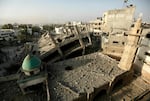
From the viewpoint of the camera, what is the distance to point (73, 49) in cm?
2398

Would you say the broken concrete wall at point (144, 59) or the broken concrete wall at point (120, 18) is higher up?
the broken concrete wall at point (120, 18)

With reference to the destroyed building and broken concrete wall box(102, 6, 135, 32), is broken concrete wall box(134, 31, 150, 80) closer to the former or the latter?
the destroyed building

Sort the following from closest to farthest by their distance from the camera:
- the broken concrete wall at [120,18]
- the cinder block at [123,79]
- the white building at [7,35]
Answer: the cinder block at [123,79] < the broken concrete wall at [120,18] < the white building at [7,35]

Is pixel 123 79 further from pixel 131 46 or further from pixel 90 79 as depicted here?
pixel 90 79

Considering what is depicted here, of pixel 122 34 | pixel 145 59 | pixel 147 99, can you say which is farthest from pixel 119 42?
pixel 147 99

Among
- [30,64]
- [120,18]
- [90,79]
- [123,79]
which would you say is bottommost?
[123,79]

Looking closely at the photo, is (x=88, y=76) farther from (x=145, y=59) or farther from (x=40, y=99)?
Answer: (x=145, y=59)

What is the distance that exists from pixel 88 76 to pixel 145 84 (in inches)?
356

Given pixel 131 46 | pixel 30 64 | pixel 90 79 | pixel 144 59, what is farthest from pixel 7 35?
pixel 144 59

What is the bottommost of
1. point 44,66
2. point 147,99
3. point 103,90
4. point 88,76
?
point 147,99

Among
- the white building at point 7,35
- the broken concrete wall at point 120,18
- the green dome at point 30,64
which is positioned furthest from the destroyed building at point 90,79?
the white building at point 7,35

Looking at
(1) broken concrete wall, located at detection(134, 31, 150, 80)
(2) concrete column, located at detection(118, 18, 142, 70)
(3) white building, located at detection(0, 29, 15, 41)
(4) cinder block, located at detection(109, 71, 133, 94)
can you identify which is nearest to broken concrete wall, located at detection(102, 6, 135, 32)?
(1) broken concrete wall, located at detection(134, 31, 150, 80)

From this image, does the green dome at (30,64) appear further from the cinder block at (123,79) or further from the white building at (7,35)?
the white building at (7,35)

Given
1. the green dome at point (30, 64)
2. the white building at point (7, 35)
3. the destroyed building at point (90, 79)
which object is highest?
the green dome at point (30, 64)
